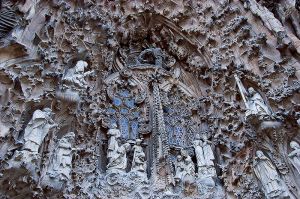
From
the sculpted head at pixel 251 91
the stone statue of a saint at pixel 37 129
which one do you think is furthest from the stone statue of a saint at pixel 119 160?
the sculpted head at pixel 251 91

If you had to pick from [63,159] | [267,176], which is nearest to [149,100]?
[267,176]

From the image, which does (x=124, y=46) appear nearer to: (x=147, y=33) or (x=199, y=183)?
(x=147, y=33)

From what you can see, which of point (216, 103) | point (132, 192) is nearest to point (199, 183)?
point (132, 192)

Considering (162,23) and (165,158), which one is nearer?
(165,158)

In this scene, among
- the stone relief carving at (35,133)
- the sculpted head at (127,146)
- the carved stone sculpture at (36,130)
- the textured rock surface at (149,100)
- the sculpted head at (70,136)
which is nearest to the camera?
the stone relief carving at (35,133)

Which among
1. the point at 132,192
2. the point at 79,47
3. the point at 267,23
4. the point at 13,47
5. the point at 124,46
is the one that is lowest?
the point at 132,192

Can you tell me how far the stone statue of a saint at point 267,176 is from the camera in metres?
5.29

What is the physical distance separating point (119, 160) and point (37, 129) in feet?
4.90

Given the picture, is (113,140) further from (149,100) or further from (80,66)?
(149,100)

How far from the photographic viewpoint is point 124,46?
8078mm

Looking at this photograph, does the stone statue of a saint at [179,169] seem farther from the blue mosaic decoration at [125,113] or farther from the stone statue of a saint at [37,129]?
the stone statue of a saint at [37,129]

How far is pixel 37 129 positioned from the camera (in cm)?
461

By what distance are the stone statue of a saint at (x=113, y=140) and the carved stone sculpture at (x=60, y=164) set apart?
0.80m

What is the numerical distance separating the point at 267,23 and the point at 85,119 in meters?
3.57
